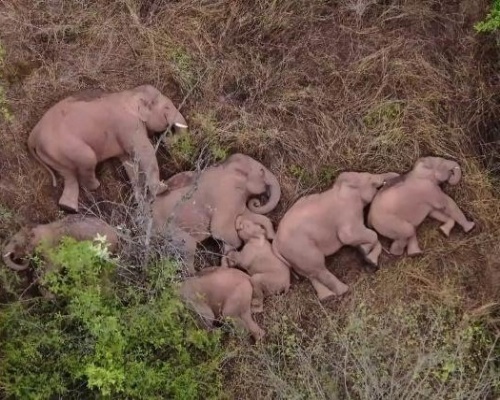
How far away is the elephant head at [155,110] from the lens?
4.34 m

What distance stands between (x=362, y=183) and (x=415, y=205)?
1.05 ft

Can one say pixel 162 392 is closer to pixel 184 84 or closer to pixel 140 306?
pixel 140 306

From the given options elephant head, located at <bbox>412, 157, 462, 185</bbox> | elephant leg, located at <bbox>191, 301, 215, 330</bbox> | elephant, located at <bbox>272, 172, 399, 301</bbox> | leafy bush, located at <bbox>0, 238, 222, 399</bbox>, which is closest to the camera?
leafy bush, located at <bbox>0, 238, 222, 399</bbox>

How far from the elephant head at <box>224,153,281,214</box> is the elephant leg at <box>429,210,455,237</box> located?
901mm

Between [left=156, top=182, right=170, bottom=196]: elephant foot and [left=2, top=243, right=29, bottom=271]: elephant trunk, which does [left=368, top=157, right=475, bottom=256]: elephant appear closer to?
[left=156, top=182, right=170, bottom=196]: elephant foot

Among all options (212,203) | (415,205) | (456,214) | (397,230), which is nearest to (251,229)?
(212,203)

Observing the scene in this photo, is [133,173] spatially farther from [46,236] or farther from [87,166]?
[46,236]

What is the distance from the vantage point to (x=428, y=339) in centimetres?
431

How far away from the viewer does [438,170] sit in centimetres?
438

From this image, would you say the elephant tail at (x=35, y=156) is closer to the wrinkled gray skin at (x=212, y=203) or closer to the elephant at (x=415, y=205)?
the wrinkled gray skin at (x=212, y=203)

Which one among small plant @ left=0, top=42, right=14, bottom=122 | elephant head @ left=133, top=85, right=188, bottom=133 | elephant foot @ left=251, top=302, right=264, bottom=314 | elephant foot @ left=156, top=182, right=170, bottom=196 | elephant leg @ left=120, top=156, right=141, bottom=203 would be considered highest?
small plant @ left=0, top=42, right=14, bottom=122

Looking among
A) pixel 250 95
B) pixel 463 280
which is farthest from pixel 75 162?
pixel 463 280

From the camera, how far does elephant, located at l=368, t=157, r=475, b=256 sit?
169 inches

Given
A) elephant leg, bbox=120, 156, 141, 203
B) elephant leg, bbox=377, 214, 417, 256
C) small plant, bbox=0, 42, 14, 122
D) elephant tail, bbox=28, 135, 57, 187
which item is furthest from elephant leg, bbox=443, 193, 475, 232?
small plant, bbox=0, 42, 14, 122
